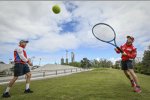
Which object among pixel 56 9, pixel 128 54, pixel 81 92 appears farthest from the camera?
pixel 56 9

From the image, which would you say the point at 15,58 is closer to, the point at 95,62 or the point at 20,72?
the point at 20,72

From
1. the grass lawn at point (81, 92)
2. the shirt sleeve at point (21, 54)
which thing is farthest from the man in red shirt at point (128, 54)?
the shirt sleeve at point (21, 54)

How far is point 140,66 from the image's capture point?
209 ft

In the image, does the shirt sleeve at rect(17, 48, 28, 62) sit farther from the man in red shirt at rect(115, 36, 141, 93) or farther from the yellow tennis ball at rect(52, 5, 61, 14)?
the man in red shirt at rect(115, 36, 141, 93)

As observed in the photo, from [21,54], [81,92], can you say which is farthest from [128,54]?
[21,54]

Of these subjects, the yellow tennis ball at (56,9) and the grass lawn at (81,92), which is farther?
the yellow tennis ball at (56,9)

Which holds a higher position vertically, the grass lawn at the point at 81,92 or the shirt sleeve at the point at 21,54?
the shirt sleeve at the point at 21,54

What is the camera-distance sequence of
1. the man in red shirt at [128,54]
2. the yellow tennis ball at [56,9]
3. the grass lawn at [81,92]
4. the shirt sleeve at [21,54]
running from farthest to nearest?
the yellow tennis ball at [56,9] → the man in red shirt at [128,54] → the shirt sleeve at [21,54] → the grass lawn at [81,92]

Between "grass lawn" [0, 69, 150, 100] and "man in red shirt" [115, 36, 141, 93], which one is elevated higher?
"man in red shirt" [115, 36, 141, 93]

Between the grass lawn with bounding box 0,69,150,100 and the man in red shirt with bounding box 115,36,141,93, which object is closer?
the grass lawn with bounding box 0,69,150,100

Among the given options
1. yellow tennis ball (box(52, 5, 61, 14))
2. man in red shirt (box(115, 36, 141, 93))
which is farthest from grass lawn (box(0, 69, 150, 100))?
yellow tennis ball (box(52, 5, 61, 14))

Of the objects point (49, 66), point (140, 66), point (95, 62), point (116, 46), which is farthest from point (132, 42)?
point (95, 62)

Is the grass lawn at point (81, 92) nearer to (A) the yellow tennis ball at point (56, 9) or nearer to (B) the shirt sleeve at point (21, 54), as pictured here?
(B) the shirt sleeve at point (21, 54)

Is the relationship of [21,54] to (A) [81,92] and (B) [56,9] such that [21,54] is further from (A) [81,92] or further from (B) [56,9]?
(B) [56,9]
